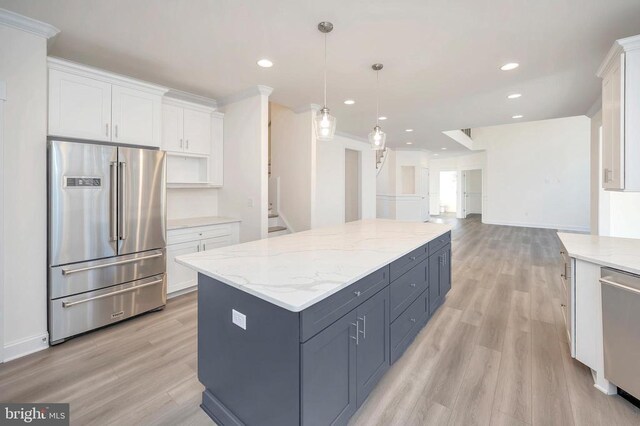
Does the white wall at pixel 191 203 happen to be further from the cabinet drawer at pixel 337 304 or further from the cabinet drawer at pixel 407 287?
the cabinet drawer at pixel 337 304

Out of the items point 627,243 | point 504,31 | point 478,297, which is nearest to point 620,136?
point 627,243

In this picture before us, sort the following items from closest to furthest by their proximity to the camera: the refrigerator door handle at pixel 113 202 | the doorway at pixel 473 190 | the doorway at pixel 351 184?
the refrigerator door handle at pixel 113 202, the doorway at pixel 351 184, the doorway at pixel 473 190

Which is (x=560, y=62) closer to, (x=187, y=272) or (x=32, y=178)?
(x=187, y=272)

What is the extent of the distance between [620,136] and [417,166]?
778cm

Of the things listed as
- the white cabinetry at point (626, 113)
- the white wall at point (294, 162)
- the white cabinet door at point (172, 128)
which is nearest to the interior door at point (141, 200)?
the white cabinet door at point (172, 128)

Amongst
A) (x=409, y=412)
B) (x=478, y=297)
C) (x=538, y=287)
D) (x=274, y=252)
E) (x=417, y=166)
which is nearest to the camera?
(x=409, y=412)

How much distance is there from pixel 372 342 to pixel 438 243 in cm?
164

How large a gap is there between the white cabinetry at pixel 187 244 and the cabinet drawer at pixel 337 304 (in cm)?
240

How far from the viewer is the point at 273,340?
4.27ft

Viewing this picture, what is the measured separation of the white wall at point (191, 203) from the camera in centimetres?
393

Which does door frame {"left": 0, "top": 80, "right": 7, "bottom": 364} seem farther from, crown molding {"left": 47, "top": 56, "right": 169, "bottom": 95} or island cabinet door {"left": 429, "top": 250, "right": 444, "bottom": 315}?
island cabinet door {"left": 429, "top": 250, "right": 444, "bottom": 315}

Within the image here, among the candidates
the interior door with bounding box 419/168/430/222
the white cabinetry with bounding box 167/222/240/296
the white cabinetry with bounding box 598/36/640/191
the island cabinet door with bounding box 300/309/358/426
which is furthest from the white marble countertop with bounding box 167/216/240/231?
the interior door with bounding box 419/168/430/222

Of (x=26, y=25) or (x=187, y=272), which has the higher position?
(x=26, y=25)

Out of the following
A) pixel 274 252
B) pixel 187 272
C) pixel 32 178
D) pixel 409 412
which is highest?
pixel 32 178
